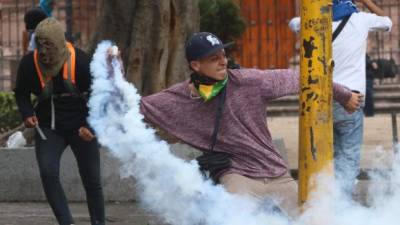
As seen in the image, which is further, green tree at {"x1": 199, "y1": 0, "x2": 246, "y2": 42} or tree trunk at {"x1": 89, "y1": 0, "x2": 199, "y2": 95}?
green tree at {"x1": 199, "y1": 0, "x2": 246, "y2": 42}

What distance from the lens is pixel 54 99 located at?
23.6 ft

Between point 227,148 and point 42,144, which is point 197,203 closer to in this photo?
point 227,148

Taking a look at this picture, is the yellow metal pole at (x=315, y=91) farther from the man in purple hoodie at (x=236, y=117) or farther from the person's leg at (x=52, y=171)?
the person's leg at (x=52, y=171)

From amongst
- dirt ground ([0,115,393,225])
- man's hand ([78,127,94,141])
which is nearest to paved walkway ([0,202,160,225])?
dirt ground ([0,115,393,225])

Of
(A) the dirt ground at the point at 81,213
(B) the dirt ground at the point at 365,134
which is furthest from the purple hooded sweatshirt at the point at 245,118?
(B) the dirt ground at the point at 365,134

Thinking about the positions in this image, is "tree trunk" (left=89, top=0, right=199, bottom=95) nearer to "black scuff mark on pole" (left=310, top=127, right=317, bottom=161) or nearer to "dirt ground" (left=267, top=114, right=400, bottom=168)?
"dirt ground" (left=267, top=114, right=400, bottom=168)

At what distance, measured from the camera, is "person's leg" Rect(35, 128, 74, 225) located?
7.12 m

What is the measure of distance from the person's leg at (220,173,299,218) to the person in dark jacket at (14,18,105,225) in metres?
1.83

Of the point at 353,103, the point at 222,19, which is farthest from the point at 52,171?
the point at 222,19

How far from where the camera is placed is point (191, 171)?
5.55m

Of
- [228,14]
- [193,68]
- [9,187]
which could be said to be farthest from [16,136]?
[228,14]

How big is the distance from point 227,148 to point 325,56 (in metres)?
0.74

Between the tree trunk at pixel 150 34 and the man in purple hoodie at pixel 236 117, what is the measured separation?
466 cm

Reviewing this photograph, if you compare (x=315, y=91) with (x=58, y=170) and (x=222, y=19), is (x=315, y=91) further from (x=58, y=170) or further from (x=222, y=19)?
(x=222, y=19)
